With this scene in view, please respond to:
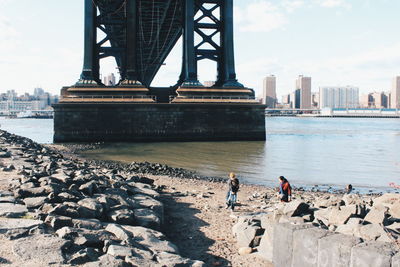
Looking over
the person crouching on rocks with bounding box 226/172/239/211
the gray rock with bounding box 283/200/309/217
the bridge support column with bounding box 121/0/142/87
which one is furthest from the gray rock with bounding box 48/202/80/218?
the bridge support column with bounding box 121/0/142/87

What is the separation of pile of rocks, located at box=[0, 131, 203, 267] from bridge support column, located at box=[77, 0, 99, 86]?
2560 cm

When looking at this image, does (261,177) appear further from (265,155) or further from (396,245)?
(396,245)

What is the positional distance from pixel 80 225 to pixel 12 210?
3.87 ft

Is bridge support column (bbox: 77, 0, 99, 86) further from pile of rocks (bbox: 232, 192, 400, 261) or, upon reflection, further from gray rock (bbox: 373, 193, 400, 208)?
gray rock (bbox: 373, 193, 400, 208)

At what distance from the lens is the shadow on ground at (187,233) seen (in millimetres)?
6375

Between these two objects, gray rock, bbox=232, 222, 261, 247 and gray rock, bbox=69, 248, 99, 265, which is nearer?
gray rock, bbox=69, 248, 99, 265

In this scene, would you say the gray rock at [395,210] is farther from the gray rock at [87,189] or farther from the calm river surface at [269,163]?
the calm river surface at [269,163]

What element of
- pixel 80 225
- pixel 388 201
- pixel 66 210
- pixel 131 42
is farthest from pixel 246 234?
pixel 131 42

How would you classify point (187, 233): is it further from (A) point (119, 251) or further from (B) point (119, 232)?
(A) point (119, 251)

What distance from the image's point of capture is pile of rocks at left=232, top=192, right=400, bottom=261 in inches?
199

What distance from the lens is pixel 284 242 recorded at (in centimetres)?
529

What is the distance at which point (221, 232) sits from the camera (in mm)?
7668

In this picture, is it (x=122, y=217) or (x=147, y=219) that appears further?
(x=147, y=219)

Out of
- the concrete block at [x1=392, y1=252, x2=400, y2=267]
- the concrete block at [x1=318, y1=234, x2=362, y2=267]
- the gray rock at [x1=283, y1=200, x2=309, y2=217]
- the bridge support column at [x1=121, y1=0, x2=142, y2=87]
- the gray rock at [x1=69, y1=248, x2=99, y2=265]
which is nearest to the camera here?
the concrete block at [x1=392, y1=252, x2=400, y2=267]
